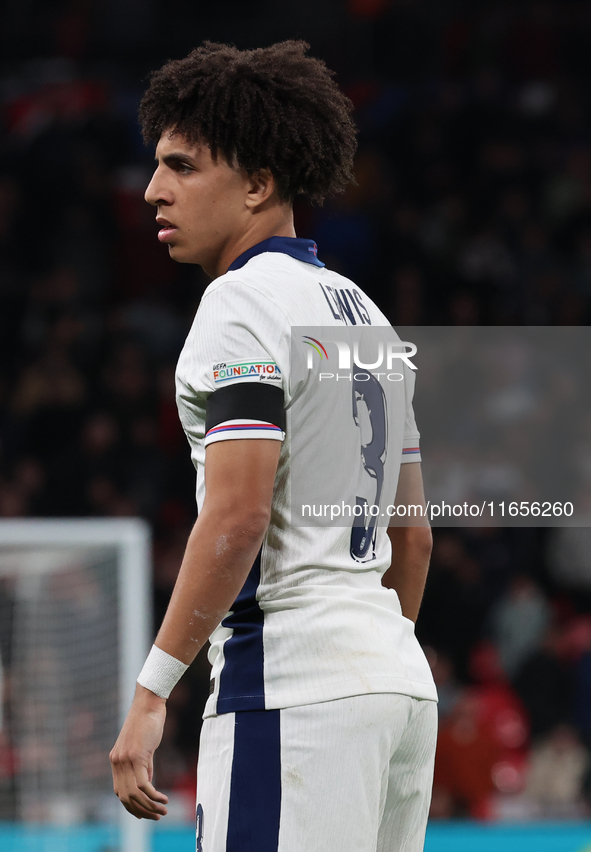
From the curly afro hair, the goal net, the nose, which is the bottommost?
the goal net

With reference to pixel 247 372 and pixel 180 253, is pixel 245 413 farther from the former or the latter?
pixel 180 253

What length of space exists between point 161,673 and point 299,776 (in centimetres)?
23

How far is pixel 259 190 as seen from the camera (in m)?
1.84

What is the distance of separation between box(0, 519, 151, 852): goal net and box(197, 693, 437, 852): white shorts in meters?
2.71

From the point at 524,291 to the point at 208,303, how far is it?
6.39 m

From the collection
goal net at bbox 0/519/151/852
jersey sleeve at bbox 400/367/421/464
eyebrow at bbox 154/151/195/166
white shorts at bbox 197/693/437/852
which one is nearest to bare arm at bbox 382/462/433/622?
jersey sleeve at bbox 400/367/421/464

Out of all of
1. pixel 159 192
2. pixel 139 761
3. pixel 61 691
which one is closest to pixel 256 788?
pixel 139 761

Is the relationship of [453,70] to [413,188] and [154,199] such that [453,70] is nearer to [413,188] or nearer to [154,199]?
[413,188]

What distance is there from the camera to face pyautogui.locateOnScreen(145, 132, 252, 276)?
1811 millimetres

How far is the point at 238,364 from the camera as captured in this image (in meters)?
1.61

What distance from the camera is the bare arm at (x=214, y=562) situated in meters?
1.54

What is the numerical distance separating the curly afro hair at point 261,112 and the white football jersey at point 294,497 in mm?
180

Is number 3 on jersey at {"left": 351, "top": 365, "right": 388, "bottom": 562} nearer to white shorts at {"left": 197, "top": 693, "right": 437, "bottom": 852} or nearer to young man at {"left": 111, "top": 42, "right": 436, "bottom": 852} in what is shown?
young man at {"left": 111, "top": 42, "right": 436, "bottom": 852}

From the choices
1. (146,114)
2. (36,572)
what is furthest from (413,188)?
(146,114)
